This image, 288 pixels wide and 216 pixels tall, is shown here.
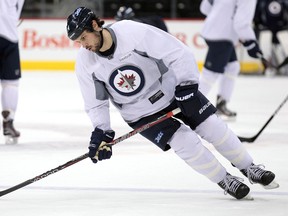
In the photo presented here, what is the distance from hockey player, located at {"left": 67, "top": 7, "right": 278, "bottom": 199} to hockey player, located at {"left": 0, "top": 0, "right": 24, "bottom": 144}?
70.7 inches

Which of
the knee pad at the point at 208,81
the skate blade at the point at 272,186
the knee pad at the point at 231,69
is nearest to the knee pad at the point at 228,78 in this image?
the knee pad at the point at 231,69

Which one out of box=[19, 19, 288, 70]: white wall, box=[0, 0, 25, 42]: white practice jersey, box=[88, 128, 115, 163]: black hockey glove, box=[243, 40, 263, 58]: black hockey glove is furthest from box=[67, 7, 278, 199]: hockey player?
box=[19, 19, 288, 70]: white wall

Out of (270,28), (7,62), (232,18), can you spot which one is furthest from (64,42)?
(7,62)

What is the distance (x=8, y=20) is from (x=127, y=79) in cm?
198

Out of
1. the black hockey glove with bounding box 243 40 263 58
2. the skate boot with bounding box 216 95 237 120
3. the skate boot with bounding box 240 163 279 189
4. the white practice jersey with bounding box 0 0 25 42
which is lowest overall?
the skate boot with bounding box 216 95 237 120

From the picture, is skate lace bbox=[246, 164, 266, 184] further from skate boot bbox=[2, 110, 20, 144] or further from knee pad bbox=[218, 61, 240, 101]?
knee pad bbox=[218, 61, 240, 101]

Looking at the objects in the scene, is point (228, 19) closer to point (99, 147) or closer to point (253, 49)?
point (253, 49)

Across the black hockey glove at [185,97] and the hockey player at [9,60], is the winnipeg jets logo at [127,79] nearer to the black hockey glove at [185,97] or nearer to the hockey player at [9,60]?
the black hockey glove at [185,97]

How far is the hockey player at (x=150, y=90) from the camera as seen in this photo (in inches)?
137

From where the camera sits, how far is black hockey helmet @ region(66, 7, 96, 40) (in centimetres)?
340

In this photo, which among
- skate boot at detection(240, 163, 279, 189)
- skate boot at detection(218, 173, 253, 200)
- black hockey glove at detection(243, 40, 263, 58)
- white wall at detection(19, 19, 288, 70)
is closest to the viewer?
skate boot at detection(218, 173, 253, 200)

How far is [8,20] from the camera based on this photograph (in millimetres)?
5309

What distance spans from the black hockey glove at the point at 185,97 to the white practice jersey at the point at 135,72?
0.04 meters

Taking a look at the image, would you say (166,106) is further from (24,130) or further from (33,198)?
(24,130)
